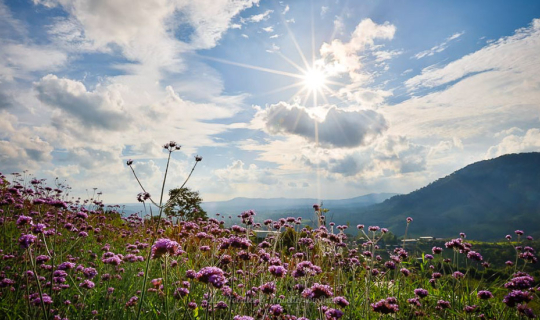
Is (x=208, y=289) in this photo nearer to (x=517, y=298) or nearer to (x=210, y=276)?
(x=210, y=276)

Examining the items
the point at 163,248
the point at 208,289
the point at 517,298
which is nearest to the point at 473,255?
the point at 517,298

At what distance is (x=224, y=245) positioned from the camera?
325 cm

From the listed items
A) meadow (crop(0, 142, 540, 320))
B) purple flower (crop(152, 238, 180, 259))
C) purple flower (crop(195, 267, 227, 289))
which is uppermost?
purple flower (crop(152, 238, 180, 259))

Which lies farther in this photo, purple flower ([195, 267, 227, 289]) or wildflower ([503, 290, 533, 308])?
wildflower ([503, 290, 533, 308])

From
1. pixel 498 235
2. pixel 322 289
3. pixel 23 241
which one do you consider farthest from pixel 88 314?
pixel 498 235

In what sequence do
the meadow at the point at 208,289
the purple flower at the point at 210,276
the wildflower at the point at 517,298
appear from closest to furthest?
1. the purple flower at the point at 210,276
2. the meadow at the point at 208,289
3. the wildflower at the point at 517,298

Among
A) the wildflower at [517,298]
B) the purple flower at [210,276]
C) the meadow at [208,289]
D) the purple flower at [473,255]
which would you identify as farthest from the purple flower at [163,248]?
the purple flower at [473,255]

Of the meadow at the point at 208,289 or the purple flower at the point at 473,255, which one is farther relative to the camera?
the purple flower at the point at 473,255

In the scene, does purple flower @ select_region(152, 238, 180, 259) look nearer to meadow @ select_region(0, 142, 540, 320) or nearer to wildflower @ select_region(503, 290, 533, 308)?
meadow @ select_region(0, 142, 540, 320)

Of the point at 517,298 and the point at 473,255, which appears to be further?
the point at 473,255

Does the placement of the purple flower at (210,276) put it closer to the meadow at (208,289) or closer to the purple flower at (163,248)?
the meadow at (208,289)

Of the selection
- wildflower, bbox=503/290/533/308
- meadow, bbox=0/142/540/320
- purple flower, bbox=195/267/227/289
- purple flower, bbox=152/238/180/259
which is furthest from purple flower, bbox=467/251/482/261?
purple flower, bbox=152/238/180/259

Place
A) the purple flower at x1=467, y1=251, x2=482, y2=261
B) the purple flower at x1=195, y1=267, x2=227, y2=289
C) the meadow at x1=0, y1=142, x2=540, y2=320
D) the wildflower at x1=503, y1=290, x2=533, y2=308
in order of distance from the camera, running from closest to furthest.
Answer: the purple flower at x1=195, y1=267, x2=227, y2=289 → the meadow at x1=0, y1=142, x2=540, y2=320 → the wildflower at x1=503, y1=290, x2=533, y2=308 → the purple flower at x1=467, y1=251, x2=482, y2=261

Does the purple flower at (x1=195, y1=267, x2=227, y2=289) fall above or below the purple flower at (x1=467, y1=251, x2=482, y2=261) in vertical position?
above
